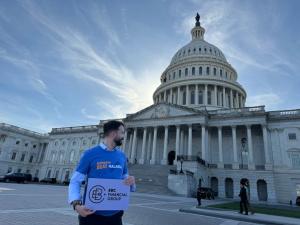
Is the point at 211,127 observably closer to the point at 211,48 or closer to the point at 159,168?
the point at 159,168

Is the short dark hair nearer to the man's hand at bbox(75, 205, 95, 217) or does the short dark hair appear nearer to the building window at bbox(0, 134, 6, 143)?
the man's hand at bbox(75, 205, 95, 217)

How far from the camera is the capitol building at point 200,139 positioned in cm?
3966

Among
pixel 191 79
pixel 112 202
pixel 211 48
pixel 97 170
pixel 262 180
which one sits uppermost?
pixel 211 48

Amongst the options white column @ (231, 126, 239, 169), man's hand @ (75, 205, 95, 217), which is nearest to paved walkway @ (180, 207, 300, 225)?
man's hand @ (75, 205, 95, 217)

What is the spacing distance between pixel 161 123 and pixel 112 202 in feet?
150

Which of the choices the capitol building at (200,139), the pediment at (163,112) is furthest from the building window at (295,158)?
the pediment at (163,112)

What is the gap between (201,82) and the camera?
202ft

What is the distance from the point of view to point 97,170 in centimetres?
337

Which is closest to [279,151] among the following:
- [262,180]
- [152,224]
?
[262,180]

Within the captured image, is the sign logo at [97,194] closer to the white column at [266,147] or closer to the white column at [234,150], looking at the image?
the white column at [266,147]

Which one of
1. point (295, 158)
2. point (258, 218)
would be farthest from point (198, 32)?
point (258, 218)

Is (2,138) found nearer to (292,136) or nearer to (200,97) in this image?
(200,97)

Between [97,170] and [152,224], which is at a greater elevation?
[97,170]

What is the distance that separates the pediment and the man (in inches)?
1675
